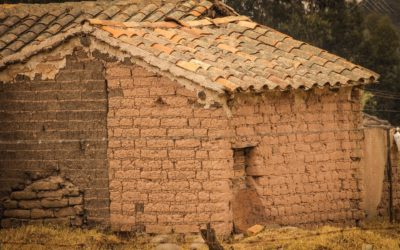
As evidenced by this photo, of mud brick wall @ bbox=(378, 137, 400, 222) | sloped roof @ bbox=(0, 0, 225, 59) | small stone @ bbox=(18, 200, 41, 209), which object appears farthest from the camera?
mud brick wall @ bbox=(378, 137, 400, 222)

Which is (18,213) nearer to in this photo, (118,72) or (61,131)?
(61,131)

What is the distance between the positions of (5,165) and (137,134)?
211 centimetres

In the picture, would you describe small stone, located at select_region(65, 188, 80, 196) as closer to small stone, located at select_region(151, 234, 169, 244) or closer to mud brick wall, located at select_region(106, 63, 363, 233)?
mud brick wall, located at select_region(106, 63, 363, 233)

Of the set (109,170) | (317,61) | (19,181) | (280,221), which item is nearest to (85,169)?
(109,170)

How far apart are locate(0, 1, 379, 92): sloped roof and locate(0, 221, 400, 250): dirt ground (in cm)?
201

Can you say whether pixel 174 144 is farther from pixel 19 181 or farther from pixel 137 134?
pixel 19 181

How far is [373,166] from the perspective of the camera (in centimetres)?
1162

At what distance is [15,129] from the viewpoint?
9.82 meters

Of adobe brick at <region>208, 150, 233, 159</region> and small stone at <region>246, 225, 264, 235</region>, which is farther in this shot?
small stone at <region>246, 225, 264, 235</region>

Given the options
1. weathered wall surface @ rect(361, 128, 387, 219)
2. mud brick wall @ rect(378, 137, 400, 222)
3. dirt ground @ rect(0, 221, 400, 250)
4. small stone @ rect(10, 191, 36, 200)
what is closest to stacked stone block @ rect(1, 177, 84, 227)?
small stone @ rect(10, 191, 36, 200)

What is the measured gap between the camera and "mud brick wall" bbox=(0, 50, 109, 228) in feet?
31.2

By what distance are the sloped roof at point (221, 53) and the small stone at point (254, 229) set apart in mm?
1935

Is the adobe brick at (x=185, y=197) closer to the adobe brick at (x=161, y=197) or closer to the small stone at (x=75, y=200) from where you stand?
the adobe brick at (x=161, y=197)

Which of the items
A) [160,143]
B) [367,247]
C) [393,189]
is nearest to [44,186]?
[160,143]
